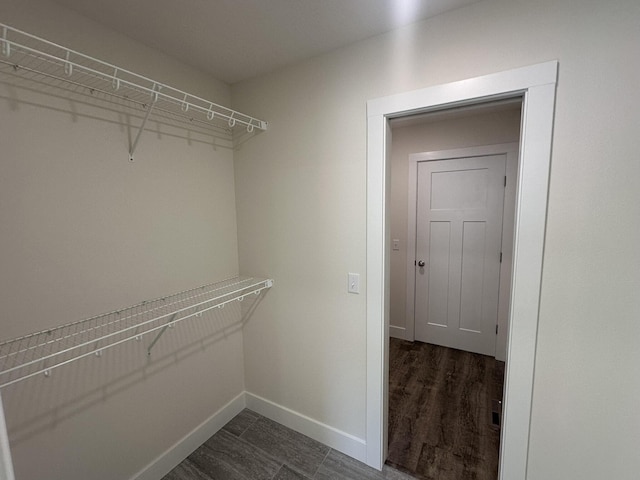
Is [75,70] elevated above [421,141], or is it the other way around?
[421,141]

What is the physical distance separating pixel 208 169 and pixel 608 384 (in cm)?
234

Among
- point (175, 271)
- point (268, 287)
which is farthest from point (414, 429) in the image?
point (175, 271)

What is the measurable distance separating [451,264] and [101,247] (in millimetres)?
3011

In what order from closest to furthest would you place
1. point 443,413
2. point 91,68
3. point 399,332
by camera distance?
point 91,68 < point 443,413 < point 399,332

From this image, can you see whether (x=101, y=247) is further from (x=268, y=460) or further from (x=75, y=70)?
(x=268, y=460)

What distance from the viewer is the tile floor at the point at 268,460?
1691mm

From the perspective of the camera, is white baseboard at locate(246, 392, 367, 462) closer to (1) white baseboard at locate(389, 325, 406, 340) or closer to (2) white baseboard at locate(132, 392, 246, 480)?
(2) white baseboard at locate(132, 392, 246, 480)

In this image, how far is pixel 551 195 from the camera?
1.20 m

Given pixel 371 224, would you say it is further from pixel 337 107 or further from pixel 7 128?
pixel 7 128

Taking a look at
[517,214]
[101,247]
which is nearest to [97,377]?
[101,247]

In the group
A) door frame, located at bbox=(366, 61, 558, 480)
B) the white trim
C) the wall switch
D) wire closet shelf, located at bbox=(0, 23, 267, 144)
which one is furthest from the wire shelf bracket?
the white trim

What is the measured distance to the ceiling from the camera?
1.26m

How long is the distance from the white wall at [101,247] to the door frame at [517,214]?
1109 mm

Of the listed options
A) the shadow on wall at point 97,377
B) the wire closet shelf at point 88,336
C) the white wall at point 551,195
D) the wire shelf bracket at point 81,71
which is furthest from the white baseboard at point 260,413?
the wire shelf bracket at point 81,71
